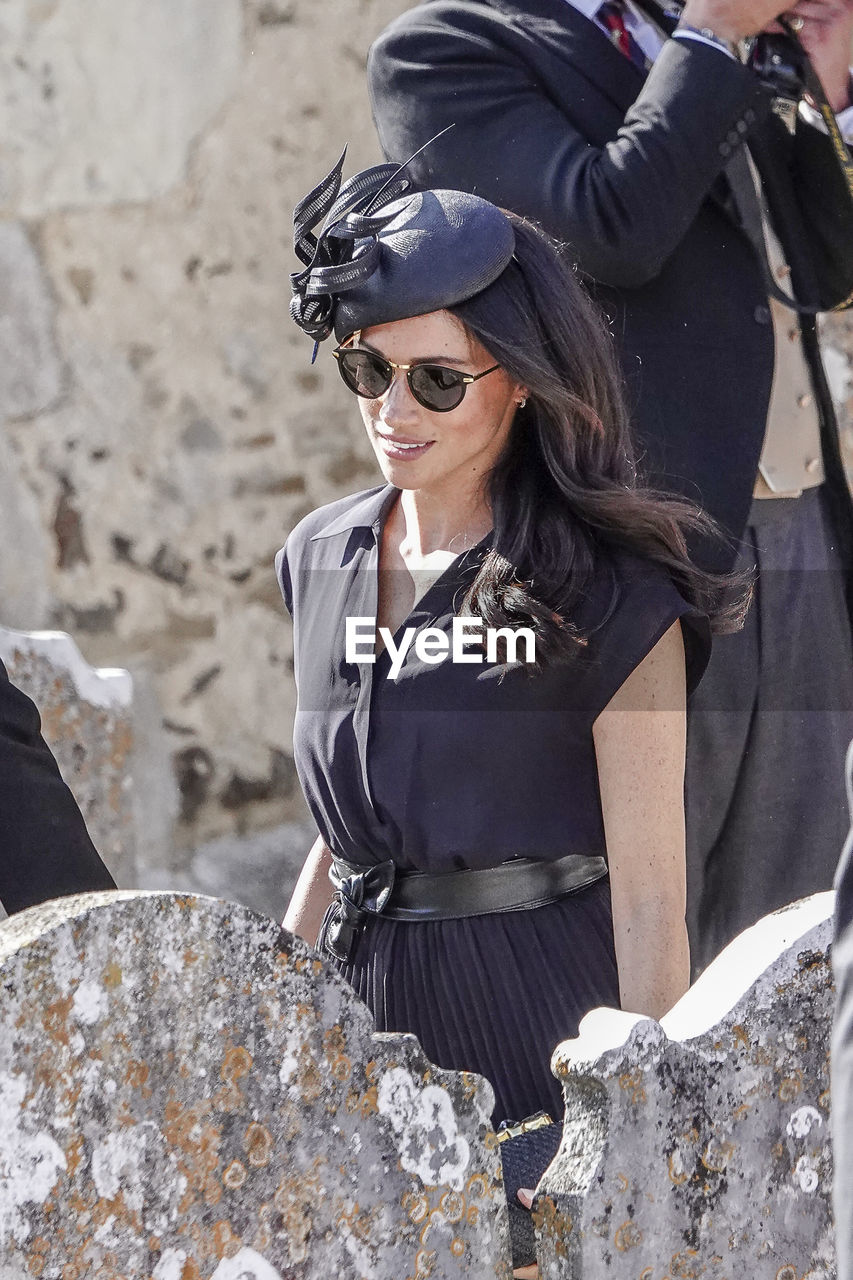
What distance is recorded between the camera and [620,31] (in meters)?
2.75

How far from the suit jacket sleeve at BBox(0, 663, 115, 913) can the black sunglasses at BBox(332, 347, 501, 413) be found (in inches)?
22.5

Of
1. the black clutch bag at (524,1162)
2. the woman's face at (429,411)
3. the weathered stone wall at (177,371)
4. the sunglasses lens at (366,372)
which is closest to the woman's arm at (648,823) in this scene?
the black clutch bag at (524,1162)

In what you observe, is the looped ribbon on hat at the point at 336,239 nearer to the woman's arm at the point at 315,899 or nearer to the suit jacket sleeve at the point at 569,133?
the suit jacket sleeve at the point at 569,133

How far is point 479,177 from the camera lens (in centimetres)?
→ 262

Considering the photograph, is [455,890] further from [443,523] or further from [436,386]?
[436,386]

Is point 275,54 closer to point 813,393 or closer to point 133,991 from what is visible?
point 813,393

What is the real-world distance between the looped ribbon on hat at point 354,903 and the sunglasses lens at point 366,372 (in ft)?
1.70

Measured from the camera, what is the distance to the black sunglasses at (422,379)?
7.23ft

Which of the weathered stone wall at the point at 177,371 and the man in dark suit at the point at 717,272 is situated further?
the weathered stone wall at the point at 177,371

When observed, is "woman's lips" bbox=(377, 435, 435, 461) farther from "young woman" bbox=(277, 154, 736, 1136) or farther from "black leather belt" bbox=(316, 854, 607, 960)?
"black leather belt" bbox=(316, 854, 607, 960)

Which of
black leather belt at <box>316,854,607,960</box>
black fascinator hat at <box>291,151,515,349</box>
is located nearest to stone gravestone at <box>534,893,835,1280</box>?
black leather belt at <box>316,854,607,960</box>

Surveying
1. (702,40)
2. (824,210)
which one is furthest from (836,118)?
(702,40)

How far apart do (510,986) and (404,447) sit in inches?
23.5

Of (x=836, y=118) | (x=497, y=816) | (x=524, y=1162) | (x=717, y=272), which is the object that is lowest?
(x=524, y=1162)
